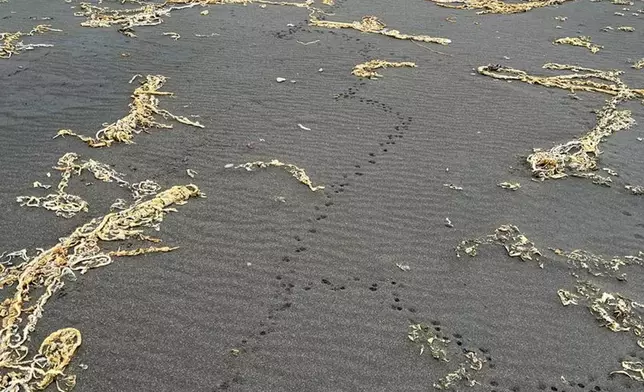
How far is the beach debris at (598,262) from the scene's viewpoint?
13.5ft

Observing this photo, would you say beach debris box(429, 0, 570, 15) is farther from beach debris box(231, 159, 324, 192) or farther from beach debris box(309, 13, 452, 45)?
beach debris box(231, 159, 324, 192)

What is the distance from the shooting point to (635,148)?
5.86m

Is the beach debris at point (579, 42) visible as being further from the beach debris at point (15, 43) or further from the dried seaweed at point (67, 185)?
the beach debris at point (15, 43)

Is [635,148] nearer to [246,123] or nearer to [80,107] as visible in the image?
[246,123]

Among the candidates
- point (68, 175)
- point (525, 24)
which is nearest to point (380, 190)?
point (68, 175)

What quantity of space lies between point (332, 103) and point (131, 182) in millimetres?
2669

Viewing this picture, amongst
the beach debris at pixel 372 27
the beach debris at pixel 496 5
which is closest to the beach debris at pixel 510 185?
the beach debris at pixel 372 27

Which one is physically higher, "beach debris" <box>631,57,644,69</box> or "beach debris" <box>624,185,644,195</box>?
"beach debris" <box>631,57,644,69</box>

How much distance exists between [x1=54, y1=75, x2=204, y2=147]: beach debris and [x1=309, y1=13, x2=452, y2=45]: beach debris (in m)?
3.71

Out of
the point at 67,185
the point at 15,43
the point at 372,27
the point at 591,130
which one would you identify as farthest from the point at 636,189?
the point at 15,43

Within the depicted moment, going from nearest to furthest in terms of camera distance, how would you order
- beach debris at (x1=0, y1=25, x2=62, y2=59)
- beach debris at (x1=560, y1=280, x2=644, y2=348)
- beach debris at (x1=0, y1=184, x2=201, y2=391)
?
beach debris at (x1=0, y1=184, x2=201, y2=391) → beach debris at (x1=560, y1=280, x2=644, y2=348) → beach debris at (x1=0, y1=25, x2=62, y2=59)

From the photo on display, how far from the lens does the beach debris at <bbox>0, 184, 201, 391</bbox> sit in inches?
121

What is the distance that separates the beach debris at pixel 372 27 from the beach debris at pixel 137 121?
371cm

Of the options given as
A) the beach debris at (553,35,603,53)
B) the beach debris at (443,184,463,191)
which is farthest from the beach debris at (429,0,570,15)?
the beach debris at (443,184,463,191)
